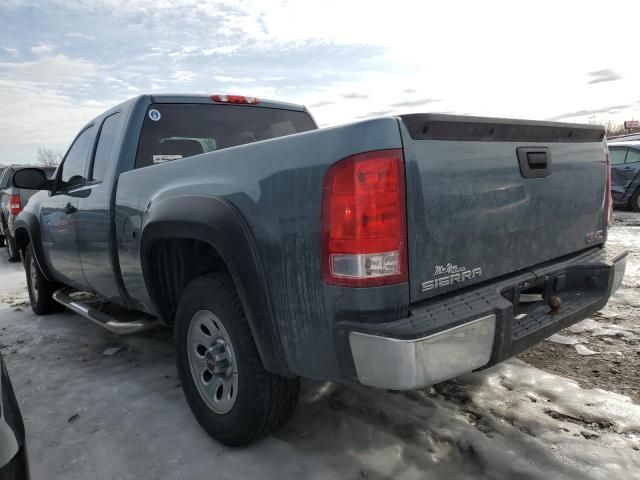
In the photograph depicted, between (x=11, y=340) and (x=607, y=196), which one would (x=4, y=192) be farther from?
(x=607, y=196)

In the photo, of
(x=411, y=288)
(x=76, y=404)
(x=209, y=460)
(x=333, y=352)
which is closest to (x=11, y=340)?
(x=76, y=404)

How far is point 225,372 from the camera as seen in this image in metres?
2.49

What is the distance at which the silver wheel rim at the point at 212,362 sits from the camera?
8.02 ft

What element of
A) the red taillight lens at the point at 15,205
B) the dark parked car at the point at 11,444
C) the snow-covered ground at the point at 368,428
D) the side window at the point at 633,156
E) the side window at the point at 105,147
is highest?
the side window at the point at 105,147

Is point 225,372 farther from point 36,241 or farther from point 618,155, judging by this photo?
point 618,155

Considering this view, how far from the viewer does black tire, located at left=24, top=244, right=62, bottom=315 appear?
5.08 metres

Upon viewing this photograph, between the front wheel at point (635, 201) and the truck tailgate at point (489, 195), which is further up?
the truck tailgate at point (489, 195)

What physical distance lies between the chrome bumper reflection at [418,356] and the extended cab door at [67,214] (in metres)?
2.86

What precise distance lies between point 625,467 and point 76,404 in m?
2.97

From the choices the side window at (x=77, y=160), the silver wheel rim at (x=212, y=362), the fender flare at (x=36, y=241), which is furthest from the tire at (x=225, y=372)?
the fender flare at (x=36, y=241)

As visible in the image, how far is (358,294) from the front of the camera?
1.77 metres

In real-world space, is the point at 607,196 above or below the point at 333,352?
above

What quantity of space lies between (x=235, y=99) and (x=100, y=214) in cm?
132

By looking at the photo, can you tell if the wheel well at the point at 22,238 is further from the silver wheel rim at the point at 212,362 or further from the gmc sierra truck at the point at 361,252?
the silver wheel rim at the point at 212,362
